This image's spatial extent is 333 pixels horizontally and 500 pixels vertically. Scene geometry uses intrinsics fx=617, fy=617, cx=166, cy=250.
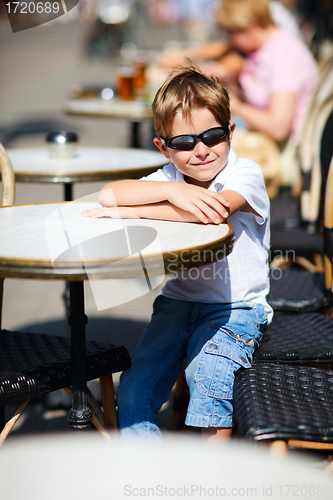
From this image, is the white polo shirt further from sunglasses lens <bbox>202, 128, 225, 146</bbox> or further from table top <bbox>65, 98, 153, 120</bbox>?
table top <bbox>65, 98, 153, 120</bbox>

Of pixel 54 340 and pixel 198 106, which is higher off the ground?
pixel 198 106

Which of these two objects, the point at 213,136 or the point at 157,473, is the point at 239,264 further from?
the point at 157,473

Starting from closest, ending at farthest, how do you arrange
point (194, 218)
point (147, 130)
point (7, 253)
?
point (7, 253)
point (194, 218)
point (147, 130)

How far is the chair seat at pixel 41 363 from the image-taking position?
158cm

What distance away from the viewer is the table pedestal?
1.59 m

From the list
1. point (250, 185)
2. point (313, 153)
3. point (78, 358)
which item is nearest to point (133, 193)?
point (250, 185)

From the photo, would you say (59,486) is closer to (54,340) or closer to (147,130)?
(54,340)

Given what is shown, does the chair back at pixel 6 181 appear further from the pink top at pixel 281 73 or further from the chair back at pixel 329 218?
the pink top at pixel 281 73

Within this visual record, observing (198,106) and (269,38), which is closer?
(198,106)

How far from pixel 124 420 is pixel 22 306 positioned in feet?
6.84

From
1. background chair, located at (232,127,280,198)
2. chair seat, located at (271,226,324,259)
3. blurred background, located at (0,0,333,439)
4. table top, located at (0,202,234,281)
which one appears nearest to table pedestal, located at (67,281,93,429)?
table top, located at (0,202,234,281)

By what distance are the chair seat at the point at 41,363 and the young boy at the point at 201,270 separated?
98 mm

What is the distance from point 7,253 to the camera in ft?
4.29

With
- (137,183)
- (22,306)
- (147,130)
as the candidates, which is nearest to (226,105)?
(137,183)
